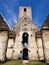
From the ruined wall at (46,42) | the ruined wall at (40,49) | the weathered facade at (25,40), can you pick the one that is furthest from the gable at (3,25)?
the ruined wall at (46,42)

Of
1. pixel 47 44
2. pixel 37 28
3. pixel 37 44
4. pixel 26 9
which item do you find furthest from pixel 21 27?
pixel 26 9

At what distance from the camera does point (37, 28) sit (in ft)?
92.2

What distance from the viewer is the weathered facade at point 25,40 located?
23.9m

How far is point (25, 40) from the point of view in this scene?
2934 cm

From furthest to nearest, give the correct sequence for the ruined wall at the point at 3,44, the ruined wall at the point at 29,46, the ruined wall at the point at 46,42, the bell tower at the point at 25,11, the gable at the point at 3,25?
the bell tower at the point at 25,11 < the gable at the point at 3,25 < the ruined wall at the point at 29,46 < the ruined wall at the point at 3,44 < the ruined wall at the point at 46,42

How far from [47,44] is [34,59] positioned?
3292mm

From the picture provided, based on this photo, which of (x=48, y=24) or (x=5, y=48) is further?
(x=48, y=24)

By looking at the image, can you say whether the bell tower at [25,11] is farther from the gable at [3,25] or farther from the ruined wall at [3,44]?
the ruined wall at [3,44]

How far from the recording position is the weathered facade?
23.9 meters

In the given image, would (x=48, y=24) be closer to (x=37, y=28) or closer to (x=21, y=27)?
(x=37, y=28)

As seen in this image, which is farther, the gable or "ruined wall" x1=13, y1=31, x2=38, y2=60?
the gable

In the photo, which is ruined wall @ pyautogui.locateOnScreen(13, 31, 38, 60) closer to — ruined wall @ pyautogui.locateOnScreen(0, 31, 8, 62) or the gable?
ruined wall @ pyautogui.locateOnScreen(0, 31, 8, 62)

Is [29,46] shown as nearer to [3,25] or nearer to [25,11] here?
[3,25]

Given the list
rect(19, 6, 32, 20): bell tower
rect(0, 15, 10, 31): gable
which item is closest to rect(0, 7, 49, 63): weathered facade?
rect(0, 15, 10, 31): gable
